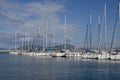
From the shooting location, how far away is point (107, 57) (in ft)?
308

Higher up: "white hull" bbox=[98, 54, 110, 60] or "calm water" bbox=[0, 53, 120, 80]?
"white hull" bbox=[98, 54, 110, 60]

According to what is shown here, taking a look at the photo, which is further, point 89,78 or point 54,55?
point 54,55

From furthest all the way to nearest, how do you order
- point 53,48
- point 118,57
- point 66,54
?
point 53,48 → point 66,54 → point 118,57

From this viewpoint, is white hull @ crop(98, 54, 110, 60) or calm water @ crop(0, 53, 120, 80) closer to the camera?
calm water @ crop(0, 53, 120, 80)

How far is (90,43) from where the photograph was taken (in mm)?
117562

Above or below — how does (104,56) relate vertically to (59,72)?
above

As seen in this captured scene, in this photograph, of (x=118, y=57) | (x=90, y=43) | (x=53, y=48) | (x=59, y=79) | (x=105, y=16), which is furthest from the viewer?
(x=53, y=48)

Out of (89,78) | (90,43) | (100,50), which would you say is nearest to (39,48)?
(90,43)

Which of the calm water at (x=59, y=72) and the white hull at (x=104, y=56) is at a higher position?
the white hull at (x=104, y=56)

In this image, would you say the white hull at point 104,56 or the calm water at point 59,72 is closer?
the calm water at point 59,72

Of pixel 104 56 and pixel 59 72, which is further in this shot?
pixel 104 56

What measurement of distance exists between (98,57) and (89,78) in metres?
56.8

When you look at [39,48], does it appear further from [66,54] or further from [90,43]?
[90,43]

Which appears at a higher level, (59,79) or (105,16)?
(105,16)
